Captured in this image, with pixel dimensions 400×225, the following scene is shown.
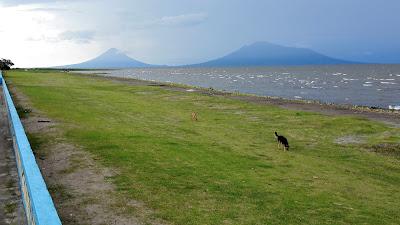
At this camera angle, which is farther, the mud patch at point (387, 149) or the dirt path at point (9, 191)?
the mud patch at point (387, 149)

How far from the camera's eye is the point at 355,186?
12.1m

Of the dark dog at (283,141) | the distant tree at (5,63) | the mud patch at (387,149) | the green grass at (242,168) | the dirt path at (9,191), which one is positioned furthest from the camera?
the distant tree at (5,63)

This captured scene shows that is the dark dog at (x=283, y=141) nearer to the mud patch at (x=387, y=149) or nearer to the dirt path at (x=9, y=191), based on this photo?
the mud patch at (x=387, y=149)

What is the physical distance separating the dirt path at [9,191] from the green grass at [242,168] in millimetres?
2374

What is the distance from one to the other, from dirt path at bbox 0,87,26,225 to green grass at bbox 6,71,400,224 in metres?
2.37

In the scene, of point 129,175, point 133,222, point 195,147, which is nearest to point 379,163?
point 195,147

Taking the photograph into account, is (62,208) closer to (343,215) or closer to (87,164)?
(87,164)

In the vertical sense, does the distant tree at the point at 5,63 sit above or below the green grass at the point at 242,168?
above

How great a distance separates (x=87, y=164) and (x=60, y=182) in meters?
1.88

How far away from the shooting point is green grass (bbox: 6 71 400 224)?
920 cm

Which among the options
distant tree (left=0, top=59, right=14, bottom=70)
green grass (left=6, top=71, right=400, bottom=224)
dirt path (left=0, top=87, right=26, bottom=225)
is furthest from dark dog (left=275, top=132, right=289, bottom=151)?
distant tree (left=0, top=59, right=14, bottom=70)

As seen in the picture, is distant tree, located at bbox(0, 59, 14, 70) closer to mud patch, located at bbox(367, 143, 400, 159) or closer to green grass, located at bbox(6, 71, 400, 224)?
green grass, located at bbox(6, 71, 400, 224)

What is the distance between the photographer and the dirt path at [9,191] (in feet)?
24.9

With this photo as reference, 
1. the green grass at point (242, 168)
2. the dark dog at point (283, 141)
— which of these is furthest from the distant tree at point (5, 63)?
the dark dog at point (283, 141)
